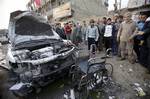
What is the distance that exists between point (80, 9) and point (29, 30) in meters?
20.0

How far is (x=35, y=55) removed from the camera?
5859 millimetres

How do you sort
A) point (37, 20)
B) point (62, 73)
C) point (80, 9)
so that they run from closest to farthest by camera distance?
point (62, 73)
point (37, 20)
point (80, 9)

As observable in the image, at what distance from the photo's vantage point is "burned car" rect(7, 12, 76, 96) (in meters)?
5.46

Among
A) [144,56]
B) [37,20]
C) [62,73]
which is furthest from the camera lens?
[37,20]

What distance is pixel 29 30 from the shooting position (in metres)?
7.50

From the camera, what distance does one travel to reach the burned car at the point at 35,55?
5.46 metres

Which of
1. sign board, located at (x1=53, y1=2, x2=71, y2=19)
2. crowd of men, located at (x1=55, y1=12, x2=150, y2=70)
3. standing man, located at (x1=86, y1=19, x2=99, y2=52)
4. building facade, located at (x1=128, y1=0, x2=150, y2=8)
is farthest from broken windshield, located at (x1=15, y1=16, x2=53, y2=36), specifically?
sign board, located at (x1=53, y1=2, x2=71, y2=19)

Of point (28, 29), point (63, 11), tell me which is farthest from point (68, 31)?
point (63, 11)

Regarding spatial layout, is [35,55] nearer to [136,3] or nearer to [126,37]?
[126,37]

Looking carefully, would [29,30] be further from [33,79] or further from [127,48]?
[127,48]

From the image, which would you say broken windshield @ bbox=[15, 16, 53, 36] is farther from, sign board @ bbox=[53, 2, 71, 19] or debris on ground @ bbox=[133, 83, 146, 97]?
sign board @ bbox=[53, 2, 71, 19]

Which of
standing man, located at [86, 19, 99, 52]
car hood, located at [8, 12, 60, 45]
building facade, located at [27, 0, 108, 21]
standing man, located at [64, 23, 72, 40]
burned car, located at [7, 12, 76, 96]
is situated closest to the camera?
burned car, located at [7, 12, 76, 96]

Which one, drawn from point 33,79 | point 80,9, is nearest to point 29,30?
point 33,79

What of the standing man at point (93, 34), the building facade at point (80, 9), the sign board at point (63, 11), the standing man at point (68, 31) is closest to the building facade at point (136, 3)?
the standing man at point (68, 31)
